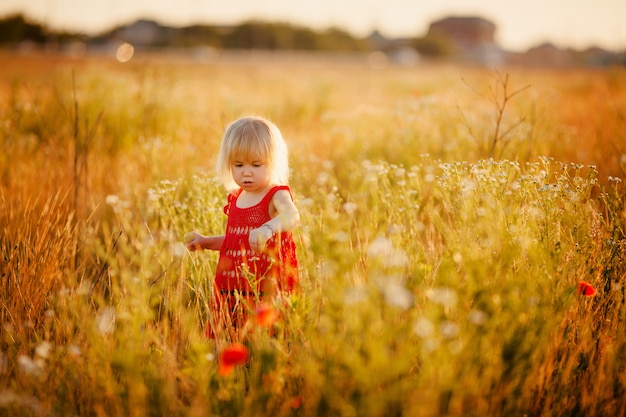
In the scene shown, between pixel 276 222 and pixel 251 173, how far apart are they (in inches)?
13.2

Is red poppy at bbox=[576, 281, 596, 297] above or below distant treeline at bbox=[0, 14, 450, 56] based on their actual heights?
below

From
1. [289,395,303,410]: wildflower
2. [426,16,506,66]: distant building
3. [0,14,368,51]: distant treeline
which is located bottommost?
[289,395,303,410]: wildflower

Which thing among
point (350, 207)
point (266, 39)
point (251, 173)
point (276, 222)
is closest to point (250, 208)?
point (251, 173)

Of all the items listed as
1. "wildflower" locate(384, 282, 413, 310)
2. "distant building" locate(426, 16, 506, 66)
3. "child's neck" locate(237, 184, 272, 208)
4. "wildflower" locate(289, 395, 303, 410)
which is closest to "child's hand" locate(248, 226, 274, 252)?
"child's neck" locate(237, 184, 272, 208)

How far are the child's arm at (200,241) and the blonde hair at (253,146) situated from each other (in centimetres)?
33

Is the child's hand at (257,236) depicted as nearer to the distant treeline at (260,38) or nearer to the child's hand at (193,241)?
the child's hand at (193,241)

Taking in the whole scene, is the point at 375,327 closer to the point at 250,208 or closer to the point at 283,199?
the point at 283,199

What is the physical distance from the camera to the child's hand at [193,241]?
2422mm

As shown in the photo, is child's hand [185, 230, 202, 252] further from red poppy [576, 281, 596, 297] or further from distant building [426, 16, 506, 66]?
distant building [426, 16, 506, 66]

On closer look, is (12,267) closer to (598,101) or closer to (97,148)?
(97,148)

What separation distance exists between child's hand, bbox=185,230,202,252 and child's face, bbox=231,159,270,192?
0.36 meters

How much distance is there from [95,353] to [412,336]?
112cm

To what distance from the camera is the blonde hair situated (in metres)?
2.30

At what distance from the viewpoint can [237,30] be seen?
236ft
